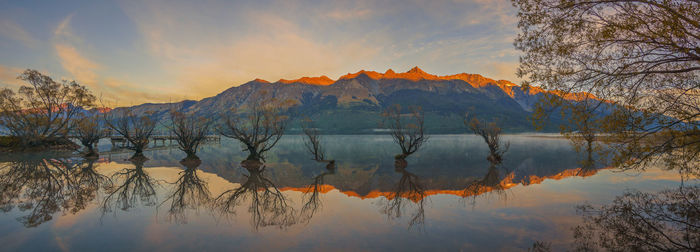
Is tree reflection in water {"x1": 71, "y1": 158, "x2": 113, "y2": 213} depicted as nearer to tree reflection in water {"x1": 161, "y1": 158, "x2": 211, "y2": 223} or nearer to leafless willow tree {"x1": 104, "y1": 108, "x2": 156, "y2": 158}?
tree reflection in water {"x1": 161, "y1": 158, "x2": 211, "y2": 223}

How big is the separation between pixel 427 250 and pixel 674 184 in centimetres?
2078

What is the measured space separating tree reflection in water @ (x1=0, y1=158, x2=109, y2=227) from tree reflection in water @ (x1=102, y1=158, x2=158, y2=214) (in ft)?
3.15

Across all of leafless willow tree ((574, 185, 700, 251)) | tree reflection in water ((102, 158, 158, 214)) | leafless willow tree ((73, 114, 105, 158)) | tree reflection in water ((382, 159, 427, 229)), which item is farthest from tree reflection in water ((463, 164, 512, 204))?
leafless willow tree ((73, 114, 105, 158))

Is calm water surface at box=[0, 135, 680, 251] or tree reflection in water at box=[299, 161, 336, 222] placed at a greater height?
calm water surface at box=[0, 135, 680, 251]

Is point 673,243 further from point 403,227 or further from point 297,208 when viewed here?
point 297,208

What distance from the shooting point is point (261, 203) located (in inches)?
618

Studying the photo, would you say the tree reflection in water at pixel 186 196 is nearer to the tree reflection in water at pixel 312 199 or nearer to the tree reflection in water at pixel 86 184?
the tree reflection in water at pixel 86 184

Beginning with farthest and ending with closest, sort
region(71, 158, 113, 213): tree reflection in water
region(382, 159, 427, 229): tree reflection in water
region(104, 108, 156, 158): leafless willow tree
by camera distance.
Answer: region(104, 108, 156, 158): leafless willow tree
region(71, 158, 113, 213): tree reflection in water
region(382, 159, 427, 229): tree reflection in water

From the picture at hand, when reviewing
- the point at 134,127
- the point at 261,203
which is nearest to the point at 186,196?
the point at 261,203

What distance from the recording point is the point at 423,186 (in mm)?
20312

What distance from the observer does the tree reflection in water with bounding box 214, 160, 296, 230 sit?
41.4 feet

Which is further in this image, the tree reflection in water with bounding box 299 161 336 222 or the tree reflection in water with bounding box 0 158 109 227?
the tree reflection in water with bounding box 0 158 109 227

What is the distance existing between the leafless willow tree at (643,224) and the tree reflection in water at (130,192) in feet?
63.5

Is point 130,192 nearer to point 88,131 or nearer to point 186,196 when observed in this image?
point 186,196
